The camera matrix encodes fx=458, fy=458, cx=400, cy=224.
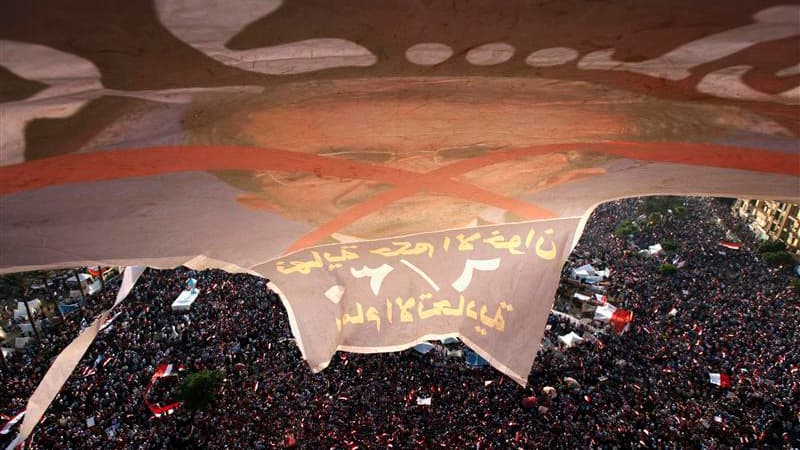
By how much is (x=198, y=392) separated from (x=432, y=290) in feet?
26.9

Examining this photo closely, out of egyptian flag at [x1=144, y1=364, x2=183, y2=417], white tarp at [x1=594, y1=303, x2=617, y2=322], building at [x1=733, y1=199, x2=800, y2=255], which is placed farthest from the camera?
building at [x1=733, y1=199, x2=800, y2=255]

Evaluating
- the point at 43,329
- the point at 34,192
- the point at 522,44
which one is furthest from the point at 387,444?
the point at 43,329

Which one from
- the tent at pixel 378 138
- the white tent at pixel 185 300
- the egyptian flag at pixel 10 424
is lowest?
the white tent at pixel 185 300

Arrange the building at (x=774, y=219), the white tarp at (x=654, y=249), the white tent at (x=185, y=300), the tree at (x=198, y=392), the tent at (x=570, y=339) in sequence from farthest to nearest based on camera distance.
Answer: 1. the building at (x=774, y=219)
2. the white tarp at (x=654, y=249)
3. the white tent at (x=185, y=300)
4. the tent at (x=570, y=339)
5. the tree at (x=198, y=392)

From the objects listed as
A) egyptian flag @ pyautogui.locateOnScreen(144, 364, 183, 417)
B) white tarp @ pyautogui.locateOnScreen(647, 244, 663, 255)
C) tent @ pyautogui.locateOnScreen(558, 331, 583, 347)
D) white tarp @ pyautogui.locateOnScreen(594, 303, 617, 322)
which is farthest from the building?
egyptian flag @ pyautogui.locateOnScreen(144, 364, 183, 417)

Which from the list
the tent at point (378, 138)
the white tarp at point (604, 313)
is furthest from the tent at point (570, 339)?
the tent at point (378, 138)

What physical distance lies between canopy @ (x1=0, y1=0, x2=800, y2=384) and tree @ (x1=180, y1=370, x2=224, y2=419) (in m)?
7.71

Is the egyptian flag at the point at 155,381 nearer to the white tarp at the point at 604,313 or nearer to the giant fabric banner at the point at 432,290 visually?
the giant fabric banner at the point at 432,290

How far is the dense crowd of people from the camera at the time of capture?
878 cm

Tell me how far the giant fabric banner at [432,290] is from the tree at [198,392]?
7.66m

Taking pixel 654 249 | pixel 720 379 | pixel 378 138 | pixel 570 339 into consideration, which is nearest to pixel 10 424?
pixel 378 138

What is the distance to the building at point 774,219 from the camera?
72.4 ft

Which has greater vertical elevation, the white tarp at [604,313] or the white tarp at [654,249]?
the white tarp at [604,313]

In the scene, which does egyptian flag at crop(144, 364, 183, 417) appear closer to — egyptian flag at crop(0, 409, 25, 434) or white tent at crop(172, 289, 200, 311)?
→ egyptian flag at crop(0, 409, 25, 434)
